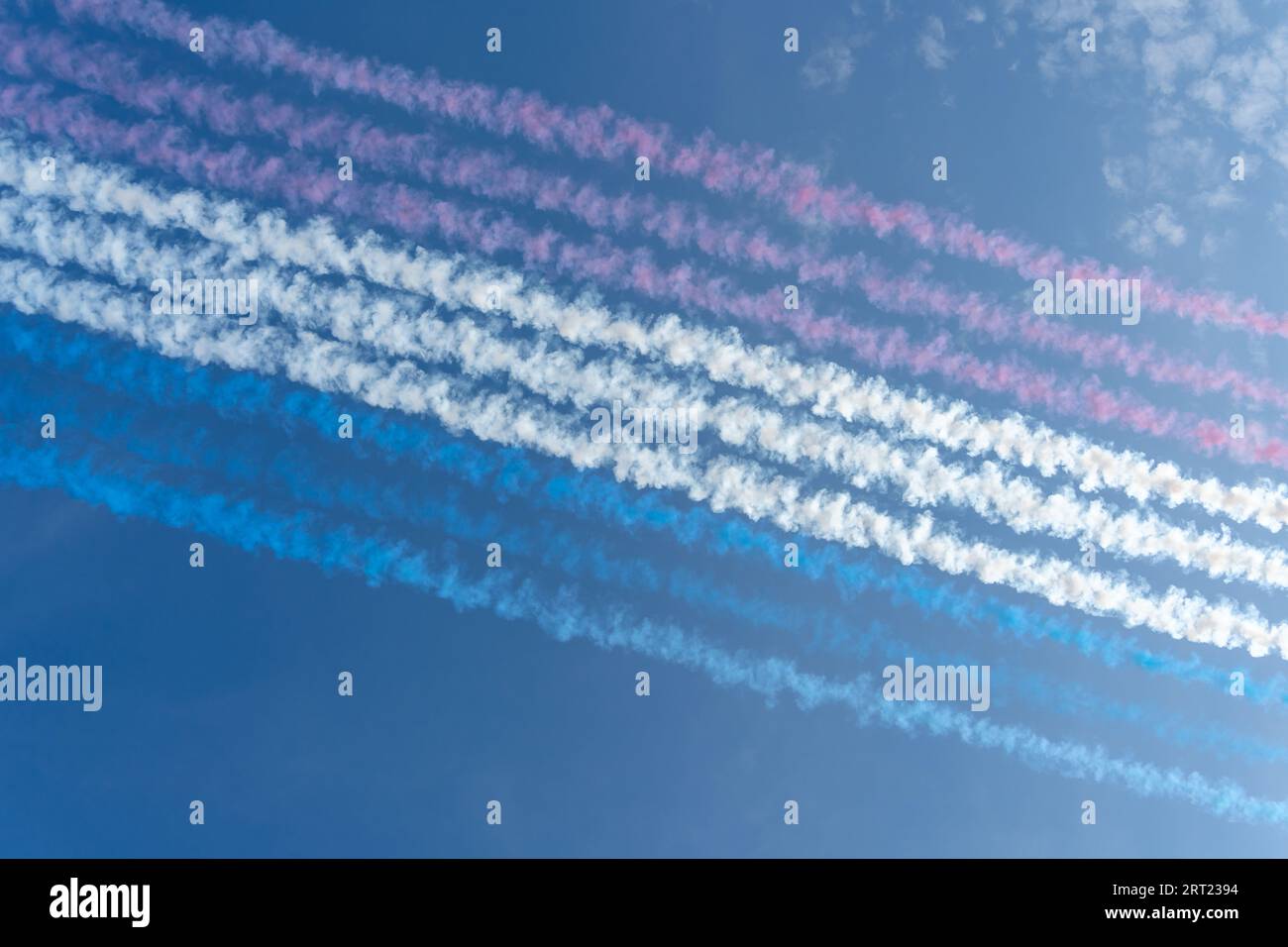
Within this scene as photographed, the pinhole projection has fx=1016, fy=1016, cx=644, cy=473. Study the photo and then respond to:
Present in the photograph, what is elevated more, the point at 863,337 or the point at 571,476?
the point at 863,337

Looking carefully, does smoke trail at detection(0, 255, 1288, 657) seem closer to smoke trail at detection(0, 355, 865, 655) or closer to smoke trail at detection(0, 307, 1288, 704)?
smoke trail at detection(0, 307, 1288, 704)

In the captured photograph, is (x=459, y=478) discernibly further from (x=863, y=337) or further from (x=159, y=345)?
(x=863, y=337)

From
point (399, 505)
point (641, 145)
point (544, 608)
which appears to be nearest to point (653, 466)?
point (544, 608)

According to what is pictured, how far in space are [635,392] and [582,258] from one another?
2795 millimetres

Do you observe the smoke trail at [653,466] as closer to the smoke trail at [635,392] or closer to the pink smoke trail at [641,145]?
the smoke trail at [635,392]

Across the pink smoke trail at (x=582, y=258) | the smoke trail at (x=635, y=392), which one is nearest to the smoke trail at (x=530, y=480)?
the smoke trail at (x=635, y=392)

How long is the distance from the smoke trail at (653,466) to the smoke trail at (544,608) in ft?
8.56

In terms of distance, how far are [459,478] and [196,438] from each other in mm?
4964

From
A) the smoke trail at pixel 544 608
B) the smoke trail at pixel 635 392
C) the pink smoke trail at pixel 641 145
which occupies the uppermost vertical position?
the pink smoke trail at pixel 641 145

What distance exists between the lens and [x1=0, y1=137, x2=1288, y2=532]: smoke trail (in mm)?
18859

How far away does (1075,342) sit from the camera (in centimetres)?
2016

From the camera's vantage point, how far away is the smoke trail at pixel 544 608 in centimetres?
1920

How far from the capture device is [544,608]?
1975 centimetres

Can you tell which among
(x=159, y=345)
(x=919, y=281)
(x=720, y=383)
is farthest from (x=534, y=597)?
(x=919, y=281)
